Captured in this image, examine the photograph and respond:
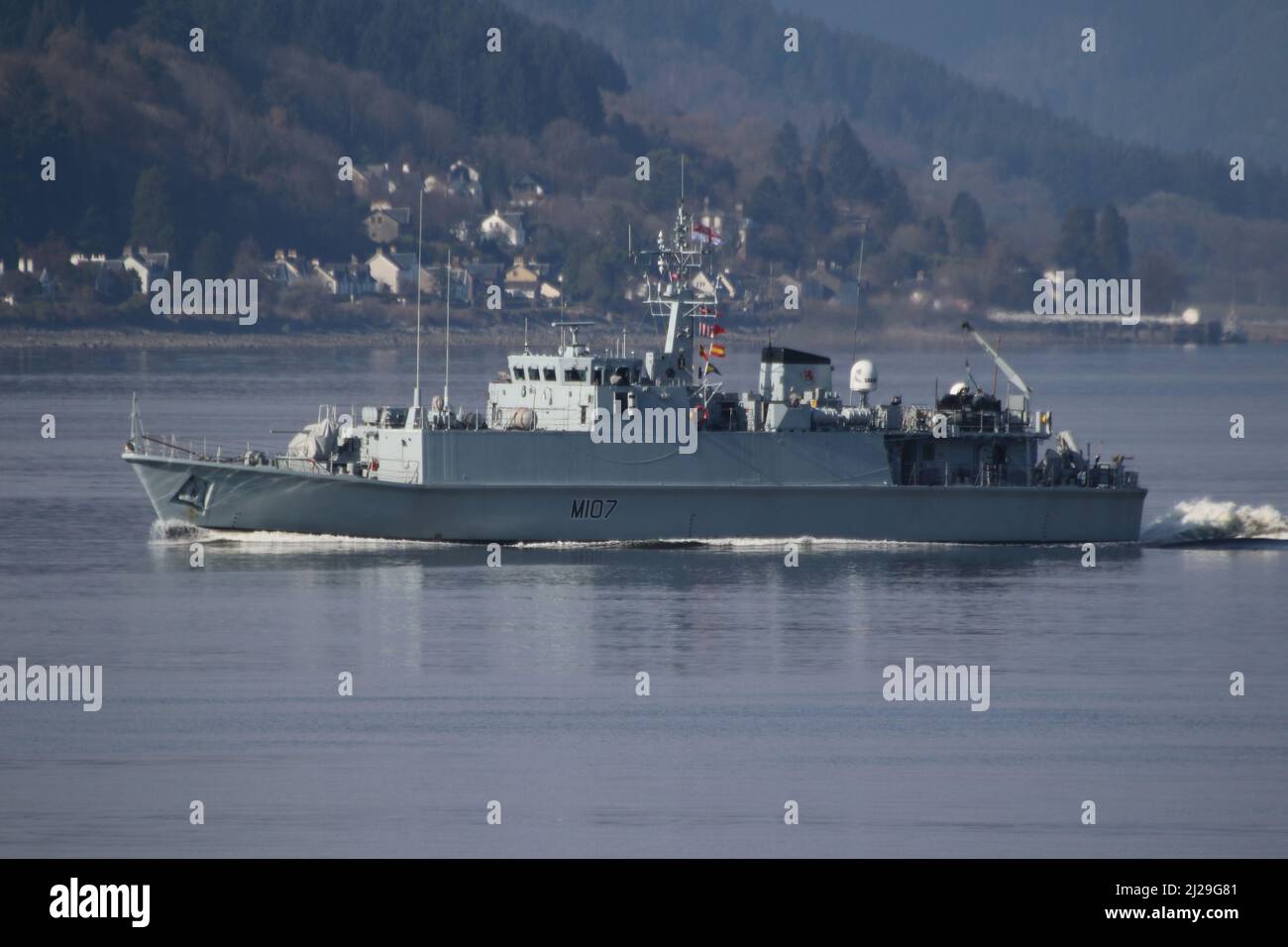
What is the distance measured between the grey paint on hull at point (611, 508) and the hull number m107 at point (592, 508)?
2 cm

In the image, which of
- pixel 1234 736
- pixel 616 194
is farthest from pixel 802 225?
pixel 1234 736

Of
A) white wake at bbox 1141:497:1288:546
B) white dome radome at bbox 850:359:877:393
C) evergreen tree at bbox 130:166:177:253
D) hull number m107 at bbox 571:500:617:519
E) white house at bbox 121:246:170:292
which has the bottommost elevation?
white wake at bbox 1141:497:1288:546

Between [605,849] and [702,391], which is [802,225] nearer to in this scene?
[702,391]

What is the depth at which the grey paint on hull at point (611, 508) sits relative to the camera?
42625mm

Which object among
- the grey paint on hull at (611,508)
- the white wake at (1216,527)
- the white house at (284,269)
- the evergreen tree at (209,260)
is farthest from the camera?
the white house at (284,269)

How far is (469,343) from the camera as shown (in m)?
147

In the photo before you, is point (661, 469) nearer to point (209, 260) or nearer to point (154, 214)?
point (209, 260)

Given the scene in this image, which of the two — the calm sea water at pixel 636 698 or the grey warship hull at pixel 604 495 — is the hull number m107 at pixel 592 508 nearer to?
the grey warship hull at pixel 604 495

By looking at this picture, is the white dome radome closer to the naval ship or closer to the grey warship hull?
the naval ship

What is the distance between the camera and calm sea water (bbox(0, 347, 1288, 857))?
2633cm

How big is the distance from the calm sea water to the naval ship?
0.73 metres

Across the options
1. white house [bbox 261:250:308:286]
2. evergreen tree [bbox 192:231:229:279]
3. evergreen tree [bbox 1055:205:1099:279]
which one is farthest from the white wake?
evergreen tree [bbox 1055:205:1099:279]

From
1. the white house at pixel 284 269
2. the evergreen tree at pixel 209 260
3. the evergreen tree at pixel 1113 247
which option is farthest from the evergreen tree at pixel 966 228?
the evergreen tree at pixel 209 260

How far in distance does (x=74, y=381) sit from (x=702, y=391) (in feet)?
216
